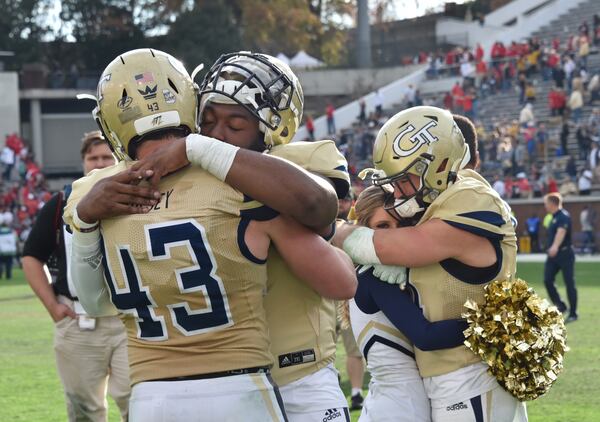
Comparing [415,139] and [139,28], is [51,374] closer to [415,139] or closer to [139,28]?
[415,139]

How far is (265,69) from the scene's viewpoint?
3520 mm

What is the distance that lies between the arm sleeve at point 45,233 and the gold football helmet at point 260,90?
3069 mm

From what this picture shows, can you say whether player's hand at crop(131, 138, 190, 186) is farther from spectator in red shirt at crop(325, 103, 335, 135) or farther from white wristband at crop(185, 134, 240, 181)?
spectator in red shirt at crop(325, 103, 335, 135)

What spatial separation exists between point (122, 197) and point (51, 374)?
8268 millimetres

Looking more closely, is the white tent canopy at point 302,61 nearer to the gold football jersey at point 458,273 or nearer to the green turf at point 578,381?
the green turf at point 578,381

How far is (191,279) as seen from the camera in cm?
321

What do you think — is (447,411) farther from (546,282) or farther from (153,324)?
(546,282)

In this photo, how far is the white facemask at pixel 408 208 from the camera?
4.23 metres

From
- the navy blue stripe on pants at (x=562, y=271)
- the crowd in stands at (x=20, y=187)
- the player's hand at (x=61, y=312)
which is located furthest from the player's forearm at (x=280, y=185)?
the crowd in stands at (x=20, y=187)

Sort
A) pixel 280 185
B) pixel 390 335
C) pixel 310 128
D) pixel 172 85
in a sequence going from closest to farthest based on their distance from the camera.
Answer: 1. pixel 280 185
2. pixel 172 85
3. pixel 390 335
4. pixel 310 128

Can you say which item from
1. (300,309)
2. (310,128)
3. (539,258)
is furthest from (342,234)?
(310,128)

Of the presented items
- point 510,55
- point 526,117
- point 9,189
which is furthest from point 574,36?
point 9,189

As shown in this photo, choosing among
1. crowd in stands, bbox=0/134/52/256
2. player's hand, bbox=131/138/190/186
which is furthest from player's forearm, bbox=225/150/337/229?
crowd in stands, bbox=0/134/52/256

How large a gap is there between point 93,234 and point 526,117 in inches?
1250
